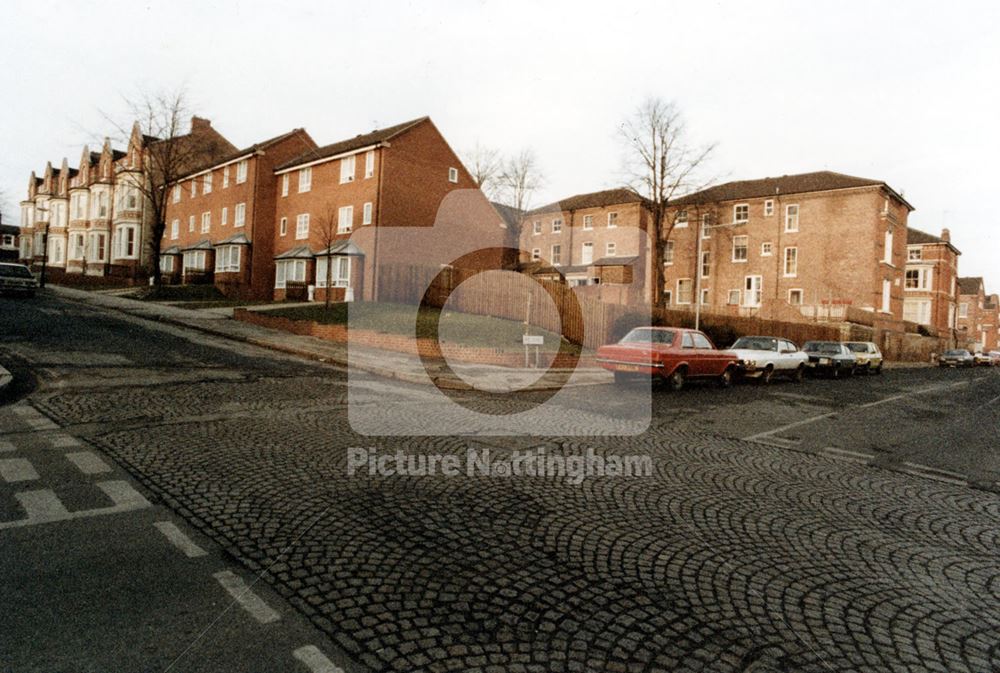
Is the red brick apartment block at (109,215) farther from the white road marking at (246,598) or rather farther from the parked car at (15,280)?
the white road marking at (246,598)

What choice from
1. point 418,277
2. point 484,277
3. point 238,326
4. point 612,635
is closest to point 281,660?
point 612,635

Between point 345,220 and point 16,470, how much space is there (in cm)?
3228

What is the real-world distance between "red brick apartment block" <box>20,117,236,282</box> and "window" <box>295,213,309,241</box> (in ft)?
49.4

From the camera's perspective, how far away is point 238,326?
2205 cm

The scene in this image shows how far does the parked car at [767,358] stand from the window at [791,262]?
2832cm

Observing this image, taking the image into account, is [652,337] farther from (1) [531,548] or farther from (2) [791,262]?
(2) [791,262]

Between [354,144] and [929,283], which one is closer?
[354,144]

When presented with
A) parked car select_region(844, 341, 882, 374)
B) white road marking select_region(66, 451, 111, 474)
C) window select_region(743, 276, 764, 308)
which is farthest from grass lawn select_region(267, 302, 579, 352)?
window select_region(743, 276, 764, 308)

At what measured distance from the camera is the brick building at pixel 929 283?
195 feet

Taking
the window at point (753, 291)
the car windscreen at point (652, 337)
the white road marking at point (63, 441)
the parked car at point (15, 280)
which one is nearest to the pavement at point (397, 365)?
the car windscreen at point (652, 337)

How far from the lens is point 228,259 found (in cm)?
4094

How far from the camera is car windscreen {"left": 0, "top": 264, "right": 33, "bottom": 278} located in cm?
2686

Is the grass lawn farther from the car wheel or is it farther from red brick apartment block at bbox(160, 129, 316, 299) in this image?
red brick apartment block at bbox(160, 129, 316, 299)

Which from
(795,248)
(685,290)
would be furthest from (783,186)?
(685,290)
